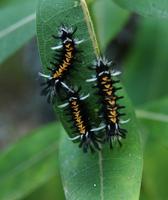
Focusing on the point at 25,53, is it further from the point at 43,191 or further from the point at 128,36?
the point at 43,191

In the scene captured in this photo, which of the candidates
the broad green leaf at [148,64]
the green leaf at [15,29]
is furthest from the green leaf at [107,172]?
the broad green leaf at [148,64]

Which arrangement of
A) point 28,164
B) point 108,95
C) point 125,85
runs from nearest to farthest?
point 108,95 < point 28,164 < point 125,85

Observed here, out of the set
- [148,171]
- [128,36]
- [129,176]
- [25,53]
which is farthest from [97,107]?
[25,53]

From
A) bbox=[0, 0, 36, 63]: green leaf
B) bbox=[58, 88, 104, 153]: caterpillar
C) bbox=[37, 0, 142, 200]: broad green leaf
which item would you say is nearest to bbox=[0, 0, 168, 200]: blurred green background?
bbox=[0, 0, 36, 63]: green leaf

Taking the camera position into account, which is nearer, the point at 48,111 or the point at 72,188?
the point at 72,188

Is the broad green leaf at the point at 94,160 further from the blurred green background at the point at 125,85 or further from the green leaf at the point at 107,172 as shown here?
the blurred green background at the point at 125,85

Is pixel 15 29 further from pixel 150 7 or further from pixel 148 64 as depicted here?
pixel 148 64

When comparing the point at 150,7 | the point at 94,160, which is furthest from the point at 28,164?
the point at 150,7
